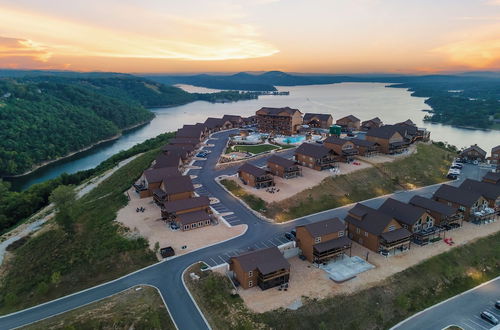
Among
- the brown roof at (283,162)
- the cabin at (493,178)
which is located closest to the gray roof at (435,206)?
the cabin at (493,178)

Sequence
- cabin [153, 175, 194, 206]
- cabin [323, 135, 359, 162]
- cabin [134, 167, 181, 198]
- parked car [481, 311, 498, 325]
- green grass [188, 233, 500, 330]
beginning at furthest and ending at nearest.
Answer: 1. cabin [323, 135, 359, 162]
2. cabin [134, 167, 181, 198]
3. cabin [153, 175, 194, 206]
4. parked car [481, 311, 498, 325]
5. green grass [188, 233, 500, 330]

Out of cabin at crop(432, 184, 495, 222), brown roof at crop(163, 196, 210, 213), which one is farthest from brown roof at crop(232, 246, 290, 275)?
cabin at crop(432, 184, 495, 222)

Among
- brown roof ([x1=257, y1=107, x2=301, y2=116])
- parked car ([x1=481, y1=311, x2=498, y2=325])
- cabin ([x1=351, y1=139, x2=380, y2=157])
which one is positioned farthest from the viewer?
brown roof ([x1=257, y1=107, x2=301, y2=116])

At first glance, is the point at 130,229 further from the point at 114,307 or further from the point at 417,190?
the point at 417,190

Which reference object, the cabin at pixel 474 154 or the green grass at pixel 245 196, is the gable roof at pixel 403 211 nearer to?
the green grass at pixel 245 196

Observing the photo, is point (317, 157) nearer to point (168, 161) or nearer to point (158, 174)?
point (168, 161)

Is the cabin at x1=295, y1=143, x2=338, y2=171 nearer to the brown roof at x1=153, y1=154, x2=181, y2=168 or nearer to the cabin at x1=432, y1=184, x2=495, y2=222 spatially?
the cabin at x1=432, y1=184, x2=495, y2=222

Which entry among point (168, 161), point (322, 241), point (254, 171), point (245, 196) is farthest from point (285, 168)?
point (168, 161)
